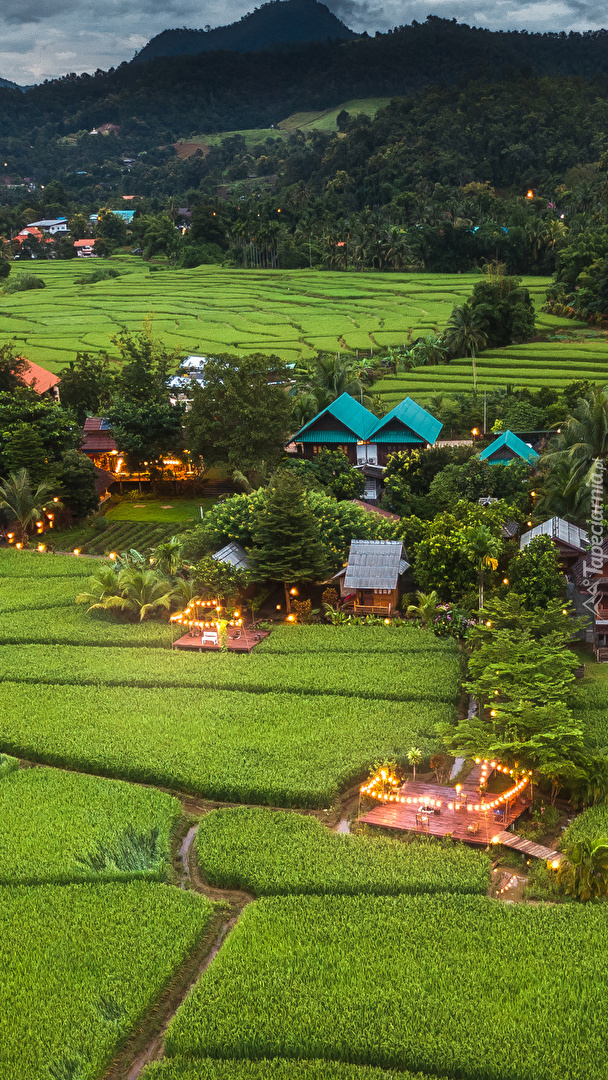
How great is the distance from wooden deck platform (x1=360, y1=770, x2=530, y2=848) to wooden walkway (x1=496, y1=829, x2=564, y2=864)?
140mm

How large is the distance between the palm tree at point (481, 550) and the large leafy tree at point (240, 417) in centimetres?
1358

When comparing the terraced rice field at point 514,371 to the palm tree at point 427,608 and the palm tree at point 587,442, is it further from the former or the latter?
the palm tree at point 427,608

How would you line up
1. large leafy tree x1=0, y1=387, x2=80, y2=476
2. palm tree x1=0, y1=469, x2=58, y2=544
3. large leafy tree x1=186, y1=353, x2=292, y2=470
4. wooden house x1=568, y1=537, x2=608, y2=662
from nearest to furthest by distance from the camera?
wooden house x1=568, y1=537, x2=608, y2=662, palm tree x1=0, y1=469, x2=58, y2=544, large leafy tree x1=186, y1=353, x2=292, y2=470, large leafy tree x1=0, y1=387, x2=80, y2=476

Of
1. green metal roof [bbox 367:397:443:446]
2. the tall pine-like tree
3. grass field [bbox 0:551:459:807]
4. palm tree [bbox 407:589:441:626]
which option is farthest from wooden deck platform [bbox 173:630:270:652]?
green metal roof [bbox 367:397:443:446]

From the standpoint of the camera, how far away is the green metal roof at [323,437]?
4544 centimetres

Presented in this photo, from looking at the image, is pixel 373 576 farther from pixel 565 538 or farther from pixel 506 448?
pixel 506 448

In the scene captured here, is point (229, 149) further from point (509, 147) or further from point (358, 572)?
point (358, 572)

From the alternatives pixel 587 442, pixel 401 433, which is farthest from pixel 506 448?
pixel 587 442

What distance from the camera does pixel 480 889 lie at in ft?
63.7

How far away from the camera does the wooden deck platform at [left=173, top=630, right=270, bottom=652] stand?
103ft

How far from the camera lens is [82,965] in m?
17.7

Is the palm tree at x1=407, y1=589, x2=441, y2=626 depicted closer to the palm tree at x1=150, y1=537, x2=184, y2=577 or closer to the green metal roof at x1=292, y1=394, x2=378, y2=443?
the palm tree at x1=150, y1=537, x2=184, y2=577

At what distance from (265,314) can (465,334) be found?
22.4 metres

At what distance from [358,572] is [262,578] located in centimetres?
326
